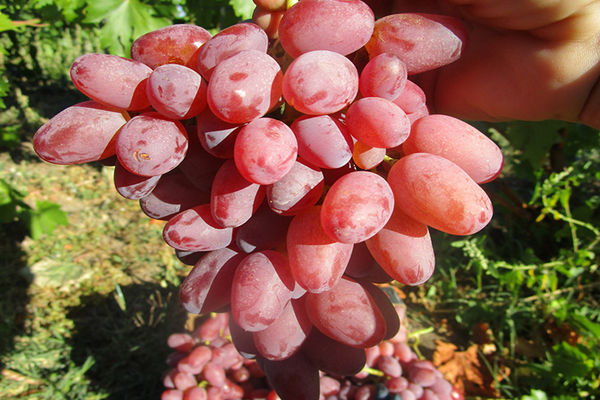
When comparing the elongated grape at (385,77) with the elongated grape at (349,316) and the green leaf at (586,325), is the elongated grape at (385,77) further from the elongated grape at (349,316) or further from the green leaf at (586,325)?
the green leaf at (586,325)

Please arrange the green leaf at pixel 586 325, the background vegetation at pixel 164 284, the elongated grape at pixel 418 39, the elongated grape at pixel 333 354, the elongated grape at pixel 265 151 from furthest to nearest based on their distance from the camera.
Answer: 1. the background vegetation at pixel 164 284
2. the green leaf at pixel 586 325
3. the elongated grape at pixel 333 354
4. the elongated grape at pixel 418 39
5. the elongated grape at pixel 265 151

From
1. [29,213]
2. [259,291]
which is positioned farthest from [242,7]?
[29,213]

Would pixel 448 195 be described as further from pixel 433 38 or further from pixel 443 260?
pixel 443 260

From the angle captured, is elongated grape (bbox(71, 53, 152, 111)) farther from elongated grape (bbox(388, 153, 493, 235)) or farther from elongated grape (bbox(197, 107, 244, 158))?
elongated grape (bbox(388, 153, 493, 235))

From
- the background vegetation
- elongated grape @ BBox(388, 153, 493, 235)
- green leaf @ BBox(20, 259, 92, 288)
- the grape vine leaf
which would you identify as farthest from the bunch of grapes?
green leaf @ BBox(20, 259, 92, 288)

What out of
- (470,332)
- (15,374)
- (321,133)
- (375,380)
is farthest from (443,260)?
(15,374)

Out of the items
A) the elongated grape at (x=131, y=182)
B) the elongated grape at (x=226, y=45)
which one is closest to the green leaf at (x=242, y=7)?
the elongated grape at (x=226, y=45)

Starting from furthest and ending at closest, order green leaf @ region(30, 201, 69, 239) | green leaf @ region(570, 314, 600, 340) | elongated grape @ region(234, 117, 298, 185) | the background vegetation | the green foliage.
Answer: green leaf @ region(30, 201, 69, 239) < the green foliage < the background vegetation < green leaf @ region(570, 314, 600, 340) < elongated grape @ region(234, 117, 298, 185)
